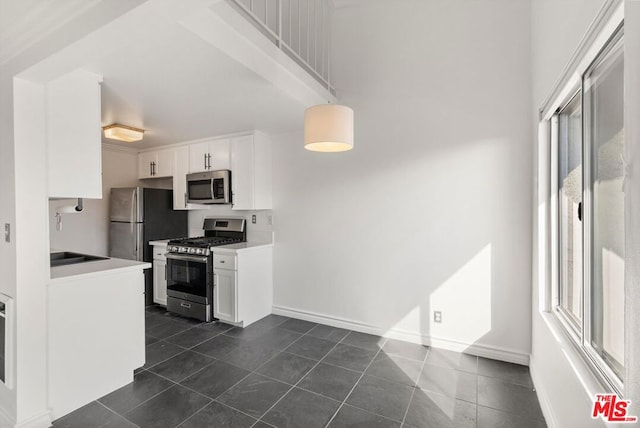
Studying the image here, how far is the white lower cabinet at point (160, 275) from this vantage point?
4.06 meters

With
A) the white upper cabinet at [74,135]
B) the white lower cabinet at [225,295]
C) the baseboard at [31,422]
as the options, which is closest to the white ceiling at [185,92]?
the white upper cabinet at [74,135]

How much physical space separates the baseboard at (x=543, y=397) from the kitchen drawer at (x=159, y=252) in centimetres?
418

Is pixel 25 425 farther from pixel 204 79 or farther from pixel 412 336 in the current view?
pixel 412 336

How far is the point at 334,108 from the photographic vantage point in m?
2.14

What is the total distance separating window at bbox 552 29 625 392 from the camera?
1.21 meters

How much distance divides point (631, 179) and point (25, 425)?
307cm

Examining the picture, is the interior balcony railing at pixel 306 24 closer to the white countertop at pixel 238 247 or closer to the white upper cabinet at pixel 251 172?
the white upper cabinet at pixel 251 172

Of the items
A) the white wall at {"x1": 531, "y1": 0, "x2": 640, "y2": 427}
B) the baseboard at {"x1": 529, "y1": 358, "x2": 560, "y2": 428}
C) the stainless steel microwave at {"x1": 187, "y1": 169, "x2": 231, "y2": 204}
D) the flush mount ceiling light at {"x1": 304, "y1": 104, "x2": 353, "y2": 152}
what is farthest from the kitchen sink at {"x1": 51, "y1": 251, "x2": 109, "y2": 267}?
the baseboard at {"x1": 529, "y1": 358, "x2": 560, "y2": 428}

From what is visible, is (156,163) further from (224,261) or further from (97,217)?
(224,261)

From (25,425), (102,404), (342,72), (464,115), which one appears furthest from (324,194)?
(25,425)

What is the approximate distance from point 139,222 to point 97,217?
876mm

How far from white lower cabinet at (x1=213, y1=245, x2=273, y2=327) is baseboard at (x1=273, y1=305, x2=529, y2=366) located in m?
0.40

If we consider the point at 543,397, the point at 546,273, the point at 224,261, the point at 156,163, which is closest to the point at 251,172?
the point at 224,261

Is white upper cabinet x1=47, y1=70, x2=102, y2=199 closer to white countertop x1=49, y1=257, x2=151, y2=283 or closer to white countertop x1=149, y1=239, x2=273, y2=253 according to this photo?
white countertop x1=49, y1=257, x2=151, y2=283
